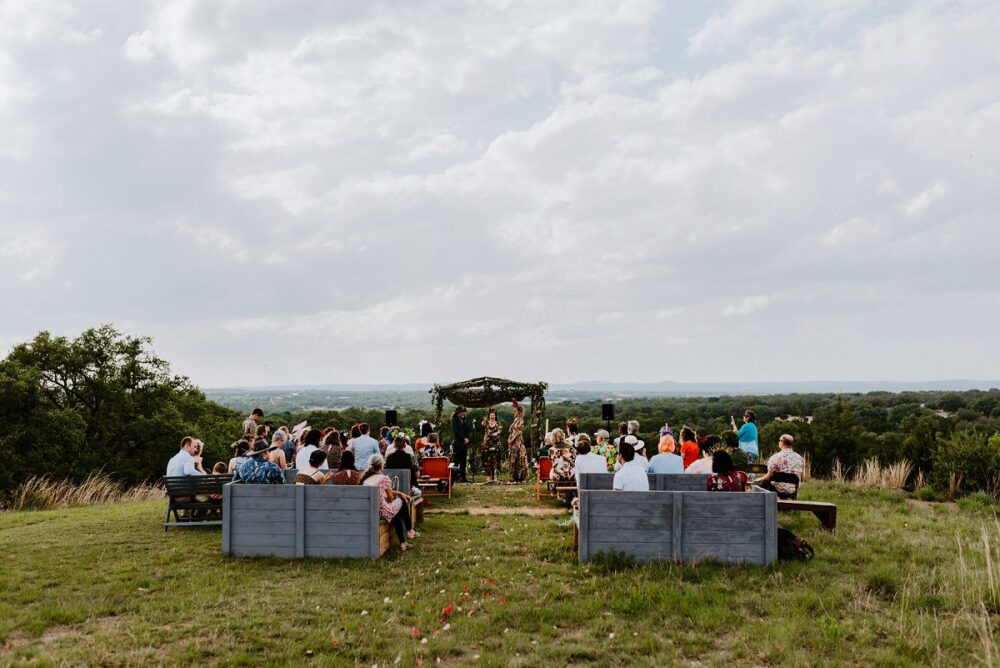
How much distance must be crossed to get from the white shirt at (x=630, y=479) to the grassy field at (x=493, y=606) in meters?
0.96

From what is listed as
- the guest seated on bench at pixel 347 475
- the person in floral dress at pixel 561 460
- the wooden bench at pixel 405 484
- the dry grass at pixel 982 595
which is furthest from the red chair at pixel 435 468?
the dry grass at pixel 982 595

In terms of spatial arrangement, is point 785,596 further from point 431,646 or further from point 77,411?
point 77,411

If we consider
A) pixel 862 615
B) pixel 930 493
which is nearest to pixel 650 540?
pixel 862 615

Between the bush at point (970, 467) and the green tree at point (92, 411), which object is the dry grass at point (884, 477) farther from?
the green tree at point (92, 411)

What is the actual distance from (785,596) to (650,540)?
4.85 ft

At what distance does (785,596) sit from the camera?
602cm

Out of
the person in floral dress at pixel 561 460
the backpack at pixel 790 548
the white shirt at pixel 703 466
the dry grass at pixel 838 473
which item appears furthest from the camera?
the dry grass at pixel 838 473

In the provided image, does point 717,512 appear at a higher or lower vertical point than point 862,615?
higher

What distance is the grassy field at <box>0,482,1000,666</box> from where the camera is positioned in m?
4.91

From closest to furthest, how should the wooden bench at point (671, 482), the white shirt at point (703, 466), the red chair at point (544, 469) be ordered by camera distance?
the wooden bench at point (671, 482)
the white shirt at point (703, 466)
the red chair at point (544, 469)

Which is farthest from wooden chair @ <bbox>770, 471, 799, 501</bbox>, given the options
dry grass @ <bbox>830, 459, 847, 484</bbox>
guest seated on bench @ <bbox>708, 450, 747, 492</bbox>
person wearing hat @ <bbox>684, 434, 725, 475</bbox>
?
dry grass @ <bbox>830, 459, 847, 484</bbox>

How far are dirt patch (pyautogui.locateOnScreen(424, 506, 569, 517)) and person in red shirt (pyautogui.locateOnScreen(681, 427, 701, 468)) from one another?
8.85 feet

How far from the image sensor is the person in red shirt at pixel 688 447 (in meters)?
12.6

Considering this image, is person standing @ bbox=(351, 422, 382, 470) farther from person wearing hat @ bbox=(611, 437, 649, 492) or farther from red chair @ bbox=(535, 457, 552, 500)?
person wearing hat @ bbox=(611, 437, 649, 492)
